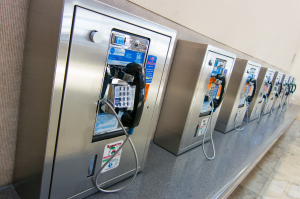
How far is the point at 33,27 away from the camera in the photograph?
63 centimetres

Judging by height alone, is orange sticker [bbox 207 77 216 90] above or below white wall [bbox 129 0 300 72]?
below

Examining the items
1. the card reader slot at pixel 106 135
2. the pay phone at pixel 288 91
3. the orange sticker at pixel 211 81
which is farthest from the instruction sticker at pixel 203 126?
the pay phone at pixel 288 91

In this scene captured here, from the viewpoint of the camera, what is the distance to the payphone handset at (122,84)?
663 millimetres

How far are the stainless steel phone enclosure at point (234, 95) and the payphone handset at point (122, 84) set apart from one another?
1264 millimetres

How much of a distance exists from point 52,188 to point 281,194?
239cm

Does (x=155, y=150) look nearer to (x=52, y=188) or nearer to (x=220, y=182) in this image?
(x=220, y=182)

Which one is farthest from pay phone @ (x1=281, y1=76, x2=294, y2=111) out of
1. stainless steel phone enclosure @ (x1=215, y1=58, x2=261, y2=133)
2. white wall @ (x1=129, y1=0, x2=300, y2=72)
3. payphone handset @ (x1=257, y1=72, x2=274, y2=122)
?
stainless steel phone enclosure @ (x1=215, y1=58, x2=261, y2=133)

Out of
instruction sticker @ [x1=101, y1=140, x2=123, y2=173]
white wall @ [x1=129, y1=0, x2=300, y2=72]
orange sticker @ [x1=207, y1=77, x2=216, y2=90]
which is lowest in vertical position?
instruction sticker @ [x1=101, y1=140, x2=123, y2=173]

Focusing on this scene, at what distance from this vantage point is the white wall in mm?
1248

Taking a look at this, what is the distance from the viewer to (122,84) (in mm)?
667

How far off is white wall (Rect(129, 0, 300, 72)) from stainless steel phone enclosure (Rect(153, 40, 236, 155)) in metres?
0.23

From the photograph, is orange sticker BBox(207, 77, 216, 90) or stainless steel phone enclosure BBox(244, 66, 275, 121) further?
stainless steel phone enclosure BBox(244, 66, 275, 121)

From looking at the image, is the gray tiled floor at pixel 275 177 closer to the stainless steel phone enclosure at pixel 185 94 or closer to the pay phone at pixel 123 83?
the stainless steel phone enclosure at pixel 185 94

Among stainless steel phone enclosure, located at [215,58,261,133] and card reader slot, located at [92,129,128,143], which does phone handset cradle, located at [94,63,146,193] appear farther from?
stainless steel phone enclosure, located at [215,58,261,133]
